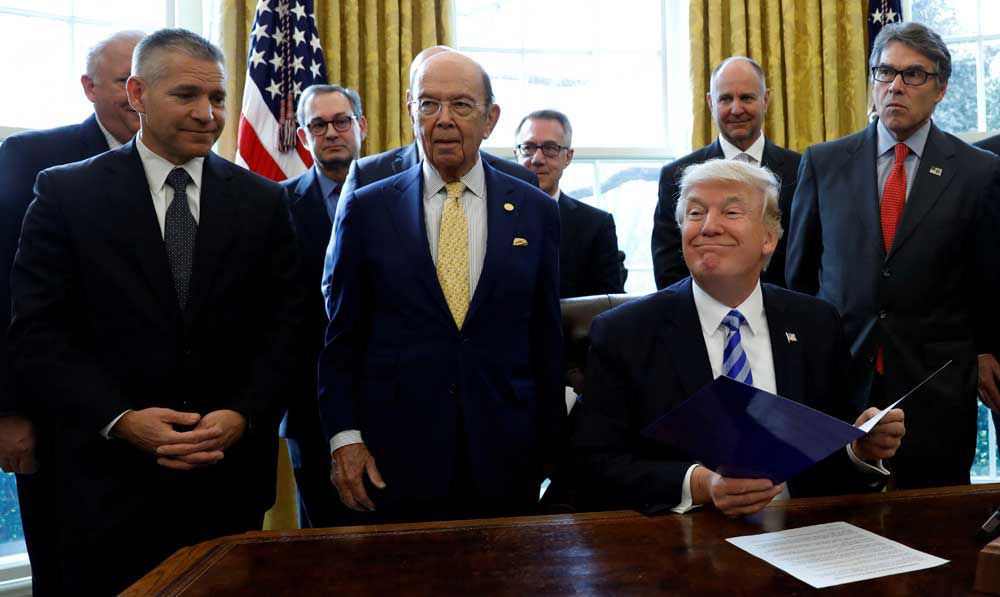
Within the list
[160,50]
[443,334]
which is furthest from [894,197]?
[160,50]

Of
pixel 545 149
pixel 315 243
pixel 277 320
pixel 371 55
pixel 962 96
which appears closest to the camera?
pixel 277 320

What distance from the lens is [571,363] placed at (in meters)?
2.63

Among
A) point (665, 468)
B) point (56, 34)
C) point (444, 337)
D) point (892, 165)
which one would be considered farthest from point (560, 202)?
point (56, 34)

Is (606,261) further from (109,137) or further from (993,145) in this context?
(109,137)

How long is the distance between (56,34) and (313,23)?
1.16m

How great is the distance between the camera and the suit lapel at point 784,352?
83.4 inches

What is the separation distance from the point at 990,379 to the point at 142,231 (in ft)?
8.26

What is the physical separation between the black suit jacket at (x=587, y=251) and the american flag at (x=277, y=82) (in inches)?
55.6

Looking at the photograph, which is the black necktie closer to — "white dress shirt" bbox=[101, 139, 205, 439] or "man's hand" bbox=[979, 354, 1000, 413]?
"white dress shirt" bbox=[101, 139, 205, 439]

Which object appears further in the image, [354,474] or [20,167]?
[20,167]

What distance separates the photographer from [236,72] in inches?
177

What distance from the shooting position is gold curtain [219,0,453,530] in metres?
4.52

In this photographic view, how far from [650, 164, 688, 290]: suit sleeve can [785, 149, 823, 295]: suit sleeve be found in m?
0.41

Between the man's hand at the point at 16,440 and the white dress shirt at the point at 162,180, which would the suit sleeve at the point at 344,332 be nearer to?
the white dress shirt at the point at 162,180
